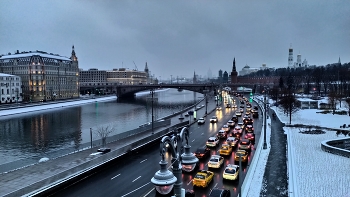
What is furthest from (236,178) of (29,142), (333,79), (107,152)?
(333,79)

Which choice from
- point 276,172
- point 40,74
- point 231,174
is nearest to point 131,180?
point 231,174

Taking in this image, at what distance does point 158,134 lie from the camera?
105 feet

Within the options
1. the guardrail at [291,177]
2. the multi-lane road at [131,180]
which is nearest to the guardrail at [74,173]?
the multi-lane road at [131,180]

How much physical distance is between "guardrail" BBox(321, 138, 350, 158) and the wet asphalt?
3427 mm

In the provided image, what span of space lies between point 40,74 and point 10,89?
45.8ft

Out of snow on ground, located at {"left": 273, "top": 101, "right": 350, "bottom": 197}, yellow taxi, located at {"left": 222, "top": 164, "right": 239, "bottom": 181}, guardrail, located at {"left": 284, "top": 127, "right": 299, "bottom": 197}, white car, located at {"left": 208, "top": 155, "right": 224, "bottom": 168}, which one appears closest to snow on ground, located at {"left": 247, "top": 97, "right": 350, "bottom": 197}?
snow on ground, located at {"left": 273, "top": 101, "right": 350, "bottom": 197}

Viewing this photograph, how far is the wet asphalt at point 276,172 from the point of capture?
16.9m

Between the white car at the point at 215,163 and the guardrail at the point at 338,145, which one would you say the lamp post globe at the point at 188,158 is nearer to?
the white car at the point at 215,163

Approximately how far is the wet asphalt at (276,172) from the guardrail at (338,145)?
135 inches

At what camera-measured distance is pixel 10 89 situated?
3440 inches

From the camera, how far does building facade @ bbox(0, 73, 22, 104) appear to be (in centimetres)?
8400

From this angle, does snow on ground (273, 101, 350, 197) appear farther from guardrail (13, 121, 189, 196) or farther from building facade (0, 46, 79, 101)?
building facade (0, 46, 79, 101)

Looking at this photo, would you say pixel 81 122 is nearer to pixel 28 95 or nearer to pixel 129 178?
pixel 129 178

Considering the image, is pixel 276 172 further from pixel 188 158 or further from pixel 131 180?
pixel 131 180
